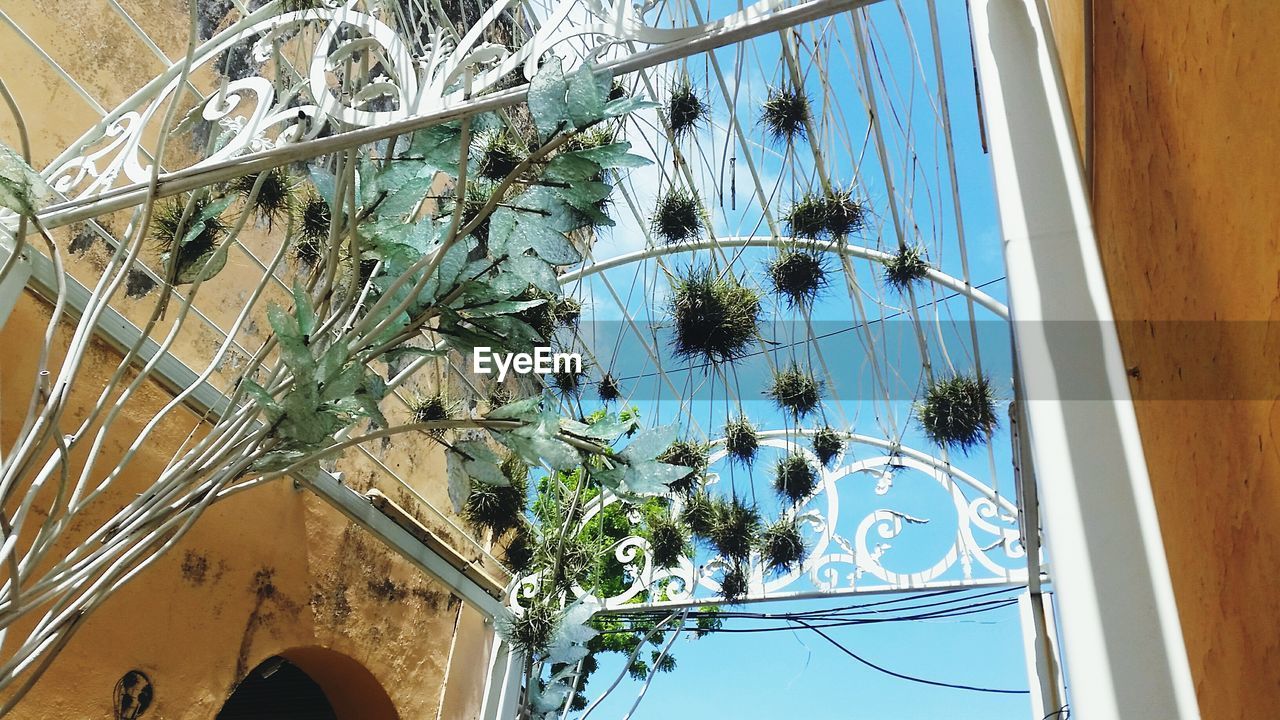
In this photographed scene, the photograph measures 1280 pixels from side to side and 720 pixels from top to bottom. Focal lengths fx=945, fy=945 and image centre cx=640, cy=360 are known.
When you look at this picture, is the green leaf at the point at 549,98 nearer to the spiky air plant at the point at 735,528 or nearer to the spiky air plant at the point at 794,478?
the spiky air plant at the point at 735,528

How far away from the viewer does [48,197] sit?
4.69ft

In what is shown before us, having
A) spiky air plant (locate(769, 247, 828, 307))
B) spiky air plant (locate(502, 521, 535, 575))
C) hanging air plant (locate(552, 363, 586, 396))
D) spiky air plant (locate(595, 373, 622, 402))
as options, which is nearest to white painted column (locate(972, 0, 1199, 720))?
spiky air plant (locate(769, 247, 828, 307))

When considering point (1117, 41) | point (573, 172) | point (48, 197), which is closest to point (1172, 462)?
point (1117, 41)

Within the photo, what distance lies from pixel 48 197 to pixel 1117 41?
63.2 inches

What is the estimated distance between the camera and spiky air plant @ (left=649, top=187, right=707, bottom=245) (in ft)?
10.6

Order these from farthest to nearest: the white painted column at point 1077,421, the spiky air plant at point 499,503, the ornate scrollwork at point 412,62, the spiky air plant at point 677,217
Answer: the spiky air plant at point 499,503, the spiky air plant at point 677,217, the ornate scrollwork at point 412,62, the white painted column at point 1077,421

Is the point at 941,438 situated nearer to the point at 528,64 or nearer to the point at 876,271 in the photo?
the point at 876,271

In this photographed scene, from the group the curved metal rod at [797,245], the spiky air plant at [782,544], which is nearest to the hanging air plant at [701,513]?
the spiky air plant at [782,544]

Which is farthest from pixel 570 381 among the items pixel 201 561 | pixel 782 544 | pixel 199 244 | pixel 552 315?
pixel 199 244

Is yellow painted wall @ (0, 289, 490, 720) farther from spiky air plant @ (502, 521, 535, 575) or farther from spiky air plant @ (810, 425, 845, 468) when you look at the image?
spiky air plant @ (810, 425, 845, 468)

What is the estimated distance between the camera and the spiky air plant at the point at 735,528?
13.3ft

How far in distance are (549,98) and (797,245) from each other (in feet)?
6.24

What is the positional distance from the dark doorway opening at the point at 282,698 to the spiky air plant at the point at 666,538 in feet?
6.22

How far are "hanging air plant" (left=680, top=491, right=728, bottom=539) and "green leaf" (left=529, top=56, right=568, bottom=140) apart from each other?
9.57ft
